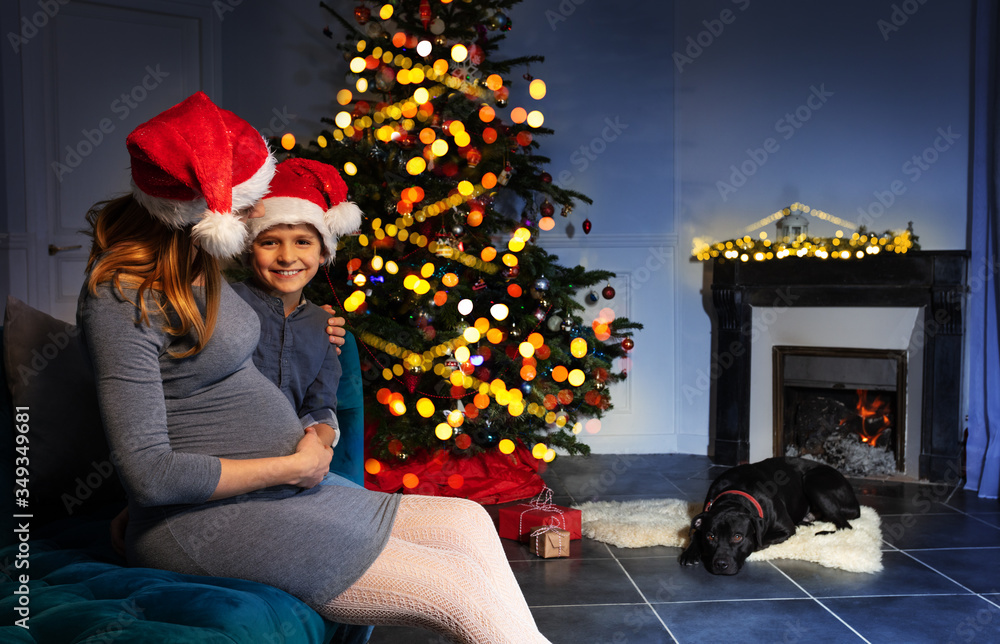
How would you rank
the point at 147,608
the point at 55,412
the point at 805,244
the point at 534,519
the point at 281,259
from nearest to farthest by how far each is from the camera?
the point at 147,608
the point at 55,412
the point at 281,259
the point at 534,519
the point at 805,244

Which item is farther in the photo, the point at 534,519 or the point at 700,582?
the point at 534,519

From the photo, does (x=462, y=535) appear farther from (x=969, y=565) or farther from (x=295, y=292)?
(x=969, y=565)

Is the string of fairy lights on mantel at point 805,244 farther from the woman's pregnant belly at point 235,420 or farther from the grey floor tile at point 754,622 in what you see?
the woman's pregnant belly at point 235,420

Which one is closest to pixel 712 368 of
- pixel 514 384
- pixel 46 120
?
pixel 514 384

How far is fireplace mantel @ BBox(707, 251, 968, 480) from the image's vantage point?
12.4 ft

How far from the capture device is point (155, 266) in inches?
45.2

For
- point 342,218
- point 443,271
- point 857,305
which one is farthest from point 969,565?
point 342,218

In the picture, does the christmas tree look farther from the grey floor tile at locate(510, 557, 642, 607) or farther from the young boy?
the young boy

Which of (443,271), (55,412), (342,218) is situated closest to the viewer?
(55,412)

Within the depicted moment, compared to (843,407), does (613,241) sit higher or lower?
higher

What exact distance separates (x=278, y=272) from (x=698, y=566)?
1837 millimetres

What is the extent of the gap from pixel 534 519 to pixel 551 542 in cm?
17

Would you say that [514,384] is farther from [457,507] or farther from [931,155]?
[931,155]

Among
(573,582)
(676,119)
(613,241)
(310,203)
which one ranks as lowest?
(573,582)
